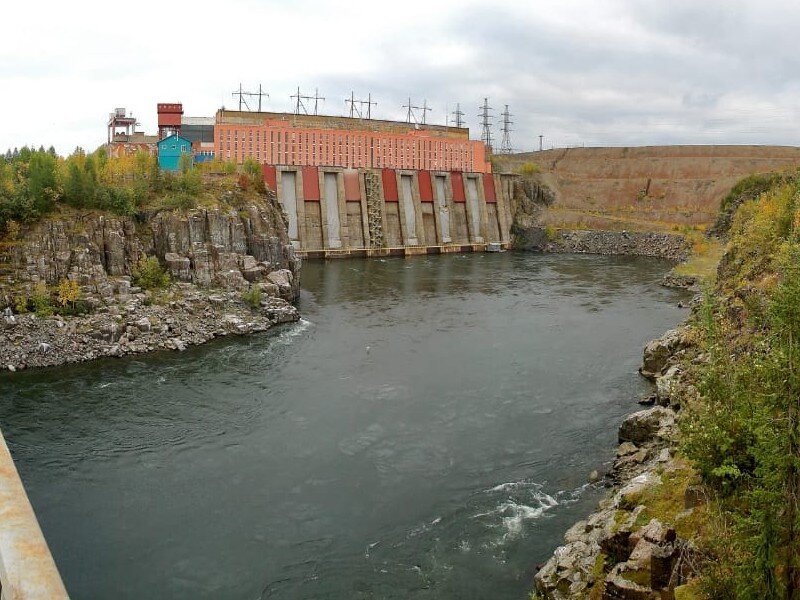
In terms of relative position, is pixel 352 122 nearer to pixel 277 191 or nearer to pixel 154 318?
pixel 277 191

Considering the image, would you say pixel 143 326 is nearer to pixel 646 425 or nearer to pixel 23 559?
pixel 646 425

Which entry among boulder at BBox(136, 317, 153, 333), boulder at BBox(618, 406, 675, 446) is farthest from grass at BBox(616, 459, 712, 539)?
boulder at BBox(136, 317, 153, 333)

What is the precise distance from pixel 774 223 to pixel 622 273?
34444mm

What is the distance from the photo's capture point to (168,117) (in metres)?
75.6

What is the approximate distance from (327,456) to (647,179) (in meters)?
89.3

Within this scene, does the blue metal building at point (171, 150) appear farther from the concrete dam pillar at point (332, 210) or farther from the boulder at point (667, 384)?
the boulder at point (667, 384)

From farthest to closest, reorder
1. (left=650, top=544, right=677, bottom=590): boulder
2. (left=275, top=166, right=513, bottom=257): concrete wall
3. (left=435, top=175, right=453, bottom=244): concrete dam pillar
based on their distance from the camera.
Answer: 1. (left=435, top=175, right=453, bottom=244): concrete dam pillar
2. (left=275, top=166, right=513, bottom=257): concrete wall
3. (left=650, top=544, right=677, bottom=590): boulder

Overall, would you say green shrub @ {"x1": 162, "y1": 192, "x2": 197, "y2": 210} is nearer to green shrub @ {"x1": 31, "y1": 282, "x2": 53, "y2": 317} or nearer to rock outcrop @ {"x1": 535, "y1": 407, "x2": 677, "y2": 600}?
green shrub @ {"x1": 31, "y1": 282, "x2": 53, "y2": 317}

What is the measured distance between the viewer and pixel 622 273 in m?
60.5

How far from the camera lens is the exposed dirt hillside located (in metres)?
83.6

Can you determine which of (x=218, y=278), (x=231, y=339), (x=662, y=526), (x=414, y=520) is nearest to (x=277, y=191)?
(x=218, y=278)

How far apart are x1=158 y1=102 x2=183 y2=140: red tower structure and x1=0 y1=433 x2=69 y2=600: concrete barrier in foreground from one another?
231 ft

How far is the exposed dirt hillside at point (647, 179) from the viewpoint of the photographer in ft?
274

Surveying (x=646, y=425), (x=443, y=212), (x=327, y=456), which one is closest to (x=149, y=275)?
(x=327, y=456)
